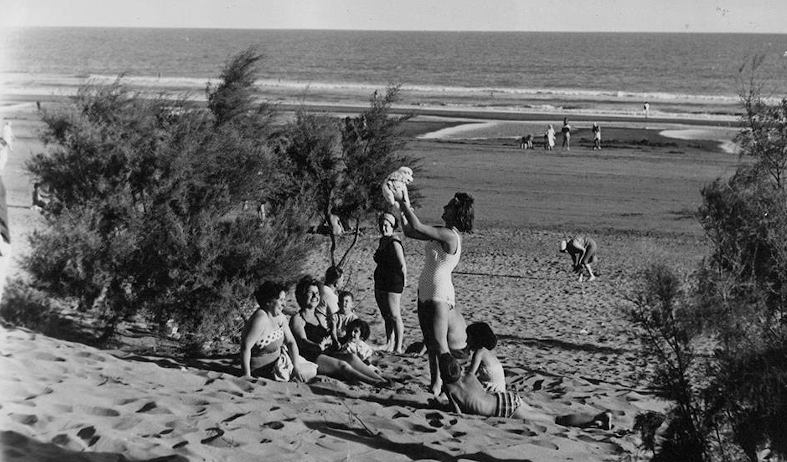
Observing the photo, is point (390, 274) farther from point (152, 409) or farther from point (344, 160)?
point (344, 160)

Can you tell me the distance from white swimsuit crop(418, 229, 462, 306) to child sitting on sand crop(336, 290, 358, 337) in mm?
1813

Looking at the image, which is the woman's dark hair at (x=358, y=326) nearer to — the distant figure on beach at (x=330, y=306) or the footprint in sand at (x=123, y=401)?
the distant figure on beach at (x=330, y=306)

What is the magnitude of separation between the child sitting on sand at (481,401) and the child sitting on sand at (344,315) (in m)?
1.96

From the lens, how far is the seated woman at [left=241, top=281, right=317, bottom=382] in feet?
22.5

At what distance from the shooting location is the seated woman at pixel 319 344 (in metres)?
7.23

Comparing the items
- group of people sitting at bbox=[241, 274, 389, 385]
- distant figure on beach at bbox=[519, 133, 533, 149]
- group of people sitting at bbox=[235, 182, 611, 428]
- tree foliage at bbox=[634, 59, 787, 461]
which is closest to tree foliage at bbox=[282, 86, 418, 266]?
group of people sitting at bbox=[241, 274, 389, 385]

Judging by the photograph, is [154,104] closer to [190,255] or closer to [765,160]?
[190,255]

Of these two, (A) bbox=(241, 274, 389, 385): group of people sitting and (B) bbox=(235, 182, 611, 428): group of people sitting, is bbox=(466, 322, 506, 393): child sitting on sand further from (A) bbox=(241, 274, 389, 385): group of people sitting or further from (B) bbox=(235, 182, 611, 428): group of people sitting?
(A) bbox=(241, 274, 389, 385): group of people sitting

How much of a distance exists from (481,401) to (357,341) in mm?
1727

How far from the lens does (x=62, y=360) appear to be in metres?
6.55

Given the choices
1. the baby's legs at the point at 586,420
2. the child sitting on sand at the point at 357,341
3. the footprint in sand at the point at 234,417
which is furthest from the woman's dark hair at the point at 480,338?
the footprint in sand at the point at 234,417

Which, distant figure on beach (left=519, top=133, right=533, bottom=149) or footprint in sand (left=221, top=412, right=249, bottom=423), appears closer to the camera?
footprint in sand (left=221, top=412, right=249, bottom=423)

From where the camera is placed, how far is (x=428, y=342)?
662 cm

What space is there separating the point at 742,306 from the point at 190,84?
68496 mm
